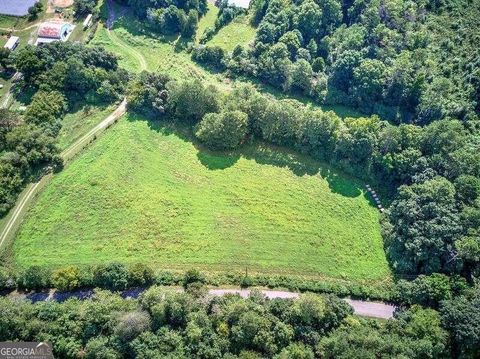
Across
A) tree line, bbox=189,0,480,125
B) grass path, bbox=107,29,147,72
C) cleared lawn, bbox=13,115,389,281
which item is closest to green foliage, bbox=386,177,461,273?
cleared lawn, bbox=13,115,389,281

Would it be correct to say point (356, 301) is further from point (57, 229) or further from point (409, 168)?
point (57, 229)

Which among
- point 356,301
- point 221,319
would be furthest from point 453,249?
point 221,319

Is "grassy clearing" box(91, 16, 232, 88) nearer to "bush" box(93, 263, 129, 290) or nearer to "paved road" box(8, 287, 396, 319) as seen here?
"bush" box(93, 263, 129, 290)

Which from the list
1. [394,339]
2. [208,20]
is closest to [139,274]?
[394,339]

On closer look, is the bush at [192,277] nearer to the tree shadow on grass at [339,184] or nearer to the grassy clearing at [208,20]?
the tree shadow on grass at [339,184]

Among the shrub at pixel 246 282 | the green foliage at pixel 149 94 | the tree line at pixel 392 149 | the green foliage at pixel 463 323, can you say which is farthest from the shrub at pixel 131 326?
the green foliage at pixel 149 94

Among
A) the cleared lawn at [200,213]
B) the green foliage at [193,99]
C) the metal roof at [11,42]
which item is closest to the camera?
the cleared lawn at [200,213]
